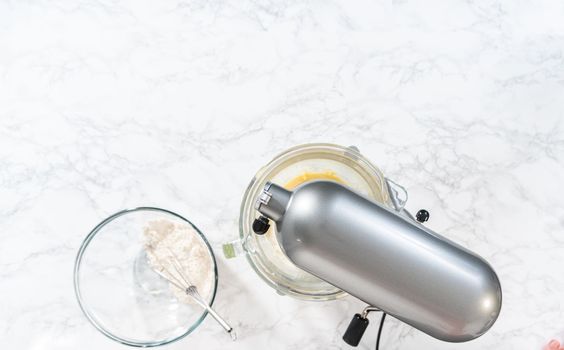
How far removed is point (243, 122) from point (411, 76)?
10.9 inches

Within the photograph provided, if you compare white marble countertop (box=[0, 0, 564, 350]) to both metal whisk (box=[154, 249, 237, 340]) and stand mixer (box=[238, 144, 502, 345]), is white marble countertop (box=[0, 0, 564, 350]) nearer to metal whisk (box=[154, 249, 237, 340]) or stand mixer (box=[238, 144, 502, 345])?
metal whisk (box=[154, 249, 237, 340])

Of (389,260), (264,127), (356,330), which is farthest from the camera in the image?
(264,127)

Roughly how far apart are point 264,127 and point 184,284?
0.88 ft

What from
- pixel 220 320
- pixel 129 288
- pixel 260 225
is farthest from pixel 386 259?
pixel 129 288

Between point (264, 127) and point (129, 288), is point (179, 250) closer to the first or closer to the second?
point (129, 288)

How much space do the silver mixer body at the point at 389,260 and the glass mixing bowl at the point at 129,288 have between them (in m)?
0.27

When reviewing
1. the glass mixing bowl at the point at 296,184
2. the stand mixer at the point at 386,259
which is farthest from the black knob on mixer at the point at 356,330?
the stand mixer at the point at 386,259

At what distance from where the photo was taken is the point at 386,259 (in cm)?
66

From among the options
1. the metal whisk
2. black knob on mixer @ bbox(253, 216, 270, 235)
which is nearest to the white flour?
the metal whisk

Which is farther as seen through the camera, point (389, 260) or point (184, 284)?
point (184, 284)

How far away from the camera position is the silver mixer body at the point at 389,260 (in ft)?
2.16

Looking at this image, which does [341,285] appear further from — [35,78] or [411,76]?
[35,78]

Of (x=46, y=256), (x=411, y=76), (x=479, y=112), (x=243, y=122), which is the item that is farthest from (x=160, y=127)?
(x=479, y=112)

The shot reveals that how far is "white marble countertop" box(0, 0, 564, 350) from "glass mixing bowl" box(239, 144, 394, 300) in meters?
0.08
